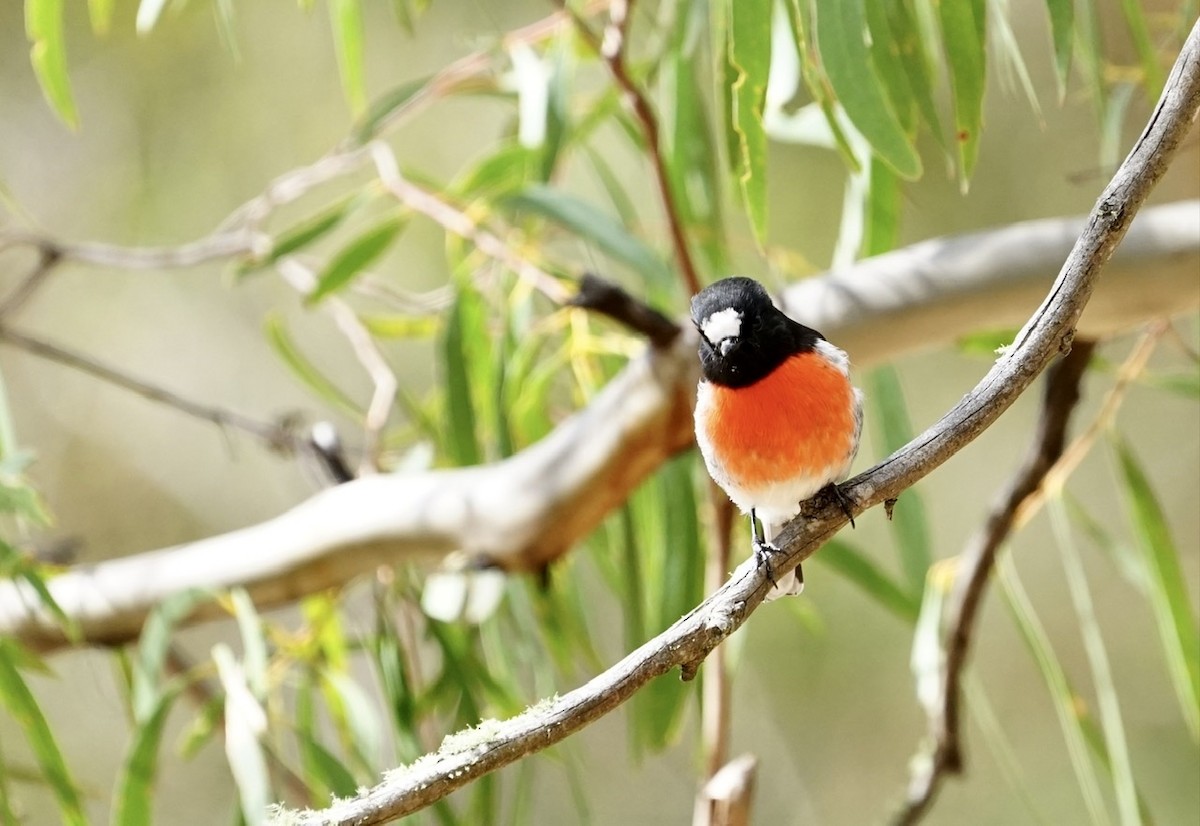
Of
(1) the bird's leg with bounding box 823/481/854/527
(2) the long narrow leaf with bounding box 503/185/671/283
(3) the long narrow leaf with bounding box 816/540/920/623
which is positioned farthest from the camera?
(3) the long narrow leaf with bounding box 816/540/920/623

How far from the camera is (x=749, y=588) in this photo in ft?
2.65

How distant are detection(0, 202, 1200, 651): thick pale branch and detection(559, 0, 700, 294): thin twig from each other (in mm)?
165

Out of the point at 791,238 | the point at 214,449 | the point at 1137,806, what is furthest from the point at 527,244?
the point at 214,449

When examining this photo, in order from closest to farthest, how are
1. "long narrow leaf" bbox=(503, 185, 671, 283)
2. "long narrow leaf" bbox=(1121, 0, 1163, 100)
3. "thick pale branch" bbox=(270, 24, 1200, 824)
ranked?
1. "thick pale branch" bbox=(270, 24, 1200, 824)
2. "long narrow leaf" bbox=(1121, 0, 1163, 100)
3. "long narrow leaf" bbox=(503, 185, 671, 283)

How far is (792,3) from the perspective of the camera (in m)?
1.04

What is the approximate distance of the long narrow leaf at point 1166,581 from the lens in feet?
4.87

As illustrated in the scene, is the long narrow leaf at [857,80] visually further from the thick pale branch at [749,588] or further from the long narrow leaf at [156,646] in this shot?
the long narrow leaf at [156,646]

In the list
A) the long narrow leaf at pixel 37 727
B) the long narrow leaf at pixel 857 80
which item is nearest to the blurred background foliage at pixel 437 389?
the long narrow leaf at pixel 37 727

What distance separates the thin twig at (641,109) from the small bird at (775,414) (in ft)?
1.06

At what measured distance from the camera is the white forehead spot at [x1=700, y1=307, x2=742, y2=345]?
39.9 inches

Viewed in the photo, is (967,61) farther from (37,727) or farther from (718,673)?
(37,727)

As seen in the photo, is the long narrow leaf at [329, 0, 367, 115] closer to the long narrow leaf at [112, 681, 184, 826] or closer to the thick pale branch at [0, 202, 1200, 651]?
the thick pale branch at [0, 202, 1200, 651]

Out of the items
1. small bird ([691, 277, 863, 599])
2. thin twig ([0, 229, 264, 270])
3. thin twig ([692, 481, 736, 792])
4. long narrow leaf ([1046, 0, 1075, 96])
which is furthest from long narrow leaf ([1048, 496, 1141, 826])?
thin twig ([0, 229, 264, 270])

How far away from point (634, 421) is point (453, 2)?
2.38m
